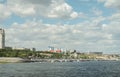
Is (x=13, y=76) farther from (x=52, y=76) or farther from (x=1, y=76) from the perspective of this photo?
(x=52, y=76)

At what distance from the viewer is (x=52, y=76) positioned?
12912cm

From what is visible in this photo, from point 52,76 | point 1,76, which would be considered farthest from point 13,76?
point 52,76

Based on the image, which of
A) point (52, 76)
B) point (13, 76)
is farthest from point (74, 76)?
point (13, 76)

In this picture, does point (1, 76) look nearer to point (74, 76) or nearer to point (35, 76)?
point (35, 76)

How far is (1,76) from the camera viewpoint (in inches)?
5138

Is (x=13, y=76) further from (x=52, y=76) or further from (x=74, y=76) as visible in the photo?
(x=74, y=76)

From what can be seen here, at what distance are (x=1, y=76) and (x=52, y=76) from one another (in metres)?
18.3

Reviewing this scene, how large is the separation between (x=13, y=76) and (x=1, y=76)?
4.52m

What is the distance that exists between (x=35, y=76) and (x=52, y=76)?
6.15 m

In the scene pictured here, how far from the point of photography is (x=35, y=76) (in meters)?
127

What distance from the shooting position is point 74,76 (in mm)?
132250

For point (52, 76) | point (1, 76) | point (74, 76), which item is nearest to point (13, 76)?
point (1, 76)

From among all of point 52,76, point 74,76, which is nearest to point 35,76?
point 52,76

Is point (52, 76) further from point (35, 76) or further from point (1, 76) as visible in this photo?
point (1, 76)
